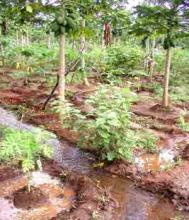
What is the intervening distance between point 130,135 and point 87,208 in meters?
2.30

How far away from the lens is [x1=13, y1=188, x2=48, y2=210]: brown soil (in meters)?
5.88

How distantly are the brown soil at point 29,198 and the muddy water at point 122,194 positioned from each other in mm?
182

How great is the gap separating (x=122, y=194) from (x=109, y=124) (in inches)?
58.8

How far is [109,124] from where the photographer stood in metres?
7.27

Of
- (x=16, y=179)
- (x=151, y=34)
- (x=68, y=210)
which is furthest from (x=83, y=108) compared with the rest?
(x=68, y=210)

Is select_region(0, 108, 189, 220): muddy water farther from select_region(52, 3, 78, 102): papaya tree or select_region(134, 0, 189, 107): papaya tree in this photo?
select_region(134, 0, 189, 107): papaya tree

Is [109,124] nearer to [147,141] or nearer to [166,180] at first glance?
[166,180]

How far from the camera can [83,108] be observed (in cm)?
1180

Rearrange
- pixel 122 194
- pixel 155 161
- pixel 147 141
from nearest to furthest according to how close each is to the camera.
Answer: pixel 122 194, pixel 155 161, pixel 147 141

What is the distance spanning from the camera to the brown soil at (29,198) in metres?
5.88

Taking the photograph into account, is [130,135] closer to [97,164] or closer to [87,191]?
[97,164]

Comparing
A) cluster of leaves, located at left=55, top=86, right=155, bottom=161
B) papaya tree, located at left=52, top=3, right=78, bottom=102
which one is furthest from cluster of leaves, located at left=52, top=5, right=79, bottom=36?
cluster of leaves, located at left=55, top=86, right=155, bottom=161

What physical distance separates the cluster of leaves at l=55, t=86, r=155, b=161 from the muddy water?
47 cm

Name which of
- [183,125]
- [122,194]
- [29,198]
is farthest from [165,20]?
[29,198]
